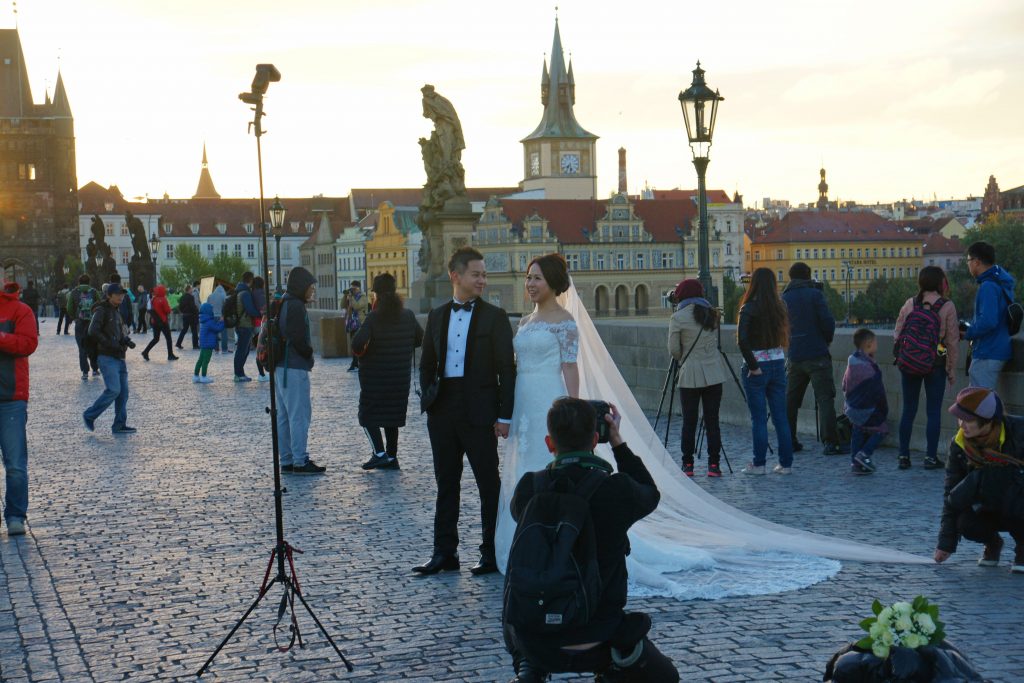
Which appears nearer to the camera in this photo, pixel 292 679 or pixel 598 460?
pixel 598 460

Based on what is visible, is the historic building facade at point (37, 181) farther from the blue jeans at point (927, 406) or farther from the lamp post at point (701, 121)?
the blue jeans at point (927, 406)

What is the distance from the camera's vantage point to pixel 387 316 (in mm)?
12711

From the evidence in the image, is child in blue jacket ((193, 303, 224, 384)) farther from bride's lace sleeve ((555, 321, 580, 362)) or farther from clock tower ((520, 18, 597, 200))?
clock tower ((520, 18, 597, 200))

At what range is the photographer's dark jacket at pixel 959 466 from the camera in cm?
754

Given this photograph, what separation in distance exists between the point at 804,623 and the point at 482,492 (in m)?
2.14

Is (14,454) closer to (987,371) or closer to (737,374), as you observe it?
(987,371)

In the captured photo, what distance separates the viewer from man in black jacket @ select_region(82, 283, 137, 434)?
15.6 m

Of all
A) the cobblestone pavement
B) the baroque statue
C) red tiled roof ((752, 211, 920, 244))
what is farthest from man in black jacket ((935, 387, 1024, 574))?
red tiled roof ((752, 211, 920, 244))

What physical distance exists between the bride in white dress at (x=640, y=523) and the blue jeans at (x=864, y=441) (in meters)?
3.49

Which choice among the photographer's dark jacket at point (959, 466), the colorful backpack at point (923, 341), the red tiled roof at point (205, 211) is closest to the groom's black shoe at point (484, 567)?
the photographer's dark jacket at point (959, 466)

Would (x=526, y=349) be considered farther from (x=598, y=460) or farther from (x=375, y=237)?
(x=375, y=237)

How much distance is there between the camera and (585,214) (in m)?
148

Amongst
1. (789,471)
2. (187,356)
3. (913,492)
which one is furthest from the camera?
(187,356)

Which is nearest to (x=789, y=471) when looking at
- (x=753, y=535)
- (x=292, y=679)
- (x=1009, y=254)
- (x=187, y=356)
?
(x=753, y=535)
